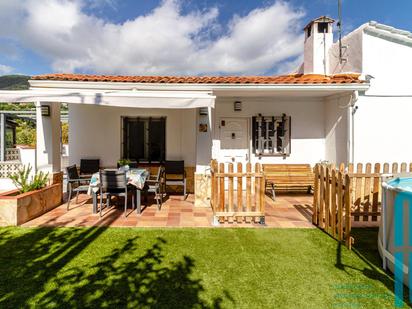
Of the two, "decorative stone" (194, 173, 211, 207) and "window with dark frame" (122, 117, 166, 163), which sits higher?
"window with dark frame" (122, 117, 166, 163)

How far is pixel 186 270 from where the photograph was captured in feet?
14.2

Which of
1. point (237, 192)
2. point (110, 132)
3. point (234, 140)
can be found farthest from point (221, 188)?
point (110, 132)

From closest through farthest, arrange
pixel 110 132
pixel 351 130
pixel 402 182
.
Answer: pixel 402 182 → pixel 351 130 → pixel 110 132

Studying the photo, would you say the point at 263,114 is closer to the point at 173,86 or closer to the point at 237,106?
the point at 237,106

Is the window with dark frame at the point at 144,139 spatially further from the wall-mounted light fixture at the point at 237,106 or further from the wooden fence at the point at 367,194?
the wooden fence at the point at 367,194

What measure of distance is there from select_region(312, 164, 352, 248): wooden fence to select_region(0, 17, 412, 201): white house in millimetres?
3695

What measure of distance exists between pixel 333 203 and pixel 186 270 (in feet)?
12.3

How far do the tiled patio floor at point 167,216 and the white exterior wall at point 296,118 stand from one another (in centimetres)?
296

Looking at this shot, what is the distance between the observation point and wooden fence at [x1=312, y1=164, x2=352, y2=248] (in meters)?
5.31

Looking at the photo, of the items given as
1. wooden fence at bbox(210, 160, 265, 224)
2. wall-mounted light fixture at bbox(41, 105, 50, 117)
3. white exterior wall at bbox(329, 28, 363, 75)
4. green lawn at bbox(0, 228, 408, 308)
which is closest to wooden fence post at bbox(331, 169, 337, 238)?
green lawn at bbox(0, 228, 408, 308)

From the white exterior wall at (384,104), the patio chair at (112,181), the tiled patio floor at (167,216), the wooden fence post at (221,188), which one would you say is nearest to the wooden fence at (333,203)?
the tiled patio floor at (167,216)

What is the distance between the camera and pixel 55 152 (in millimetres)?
8836

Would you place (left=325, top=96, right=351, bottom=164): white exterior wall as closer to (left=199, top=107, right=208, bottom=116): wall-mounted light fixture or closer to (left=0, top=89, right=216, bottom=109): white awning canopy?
(left=199, top=107, right=208, bottom=116): wall-mounted light fixture

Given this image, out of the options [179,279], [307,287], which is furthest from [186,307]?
[307,287]
